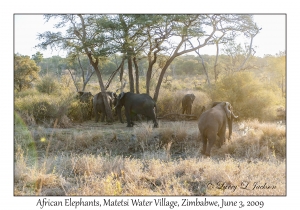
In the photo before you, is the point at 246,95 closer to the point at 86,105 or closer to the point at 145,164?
the point at 86,105

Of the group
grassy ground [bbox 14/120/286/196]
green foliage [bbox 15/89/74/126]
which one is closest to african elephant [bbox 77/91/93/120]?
grassy ground [bbox 14/120/286/196]

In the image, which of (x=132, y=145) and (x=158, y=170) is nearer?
(x=158, y=170)

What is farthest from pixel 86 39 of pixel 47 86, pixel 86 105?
pixel 47 86

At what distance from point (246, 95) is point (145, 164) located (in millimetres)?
8915

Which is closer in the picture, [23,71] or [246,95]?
[246,95]

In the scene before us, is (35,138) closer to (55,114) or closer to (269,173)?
(55,114)

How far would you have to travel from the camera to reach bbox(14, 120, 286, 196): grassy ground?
21.4 ft

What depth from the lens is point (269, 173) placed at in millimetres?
7414

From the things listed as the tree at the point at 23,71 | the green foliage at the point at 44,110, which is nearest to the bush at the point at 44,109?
the green foliage at the point at 44,110

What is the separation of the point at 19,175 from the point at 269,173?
17.3 feet

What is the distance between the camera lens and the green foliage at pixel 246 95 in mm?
15570

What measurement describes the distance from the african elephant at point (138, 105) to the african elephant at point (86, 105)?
2532 millimetres

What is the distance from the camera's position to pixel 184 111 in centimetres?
1673

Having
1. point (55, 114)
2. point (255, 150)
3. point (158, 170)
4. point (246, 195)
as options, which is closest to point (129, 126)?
point (55, 114)
